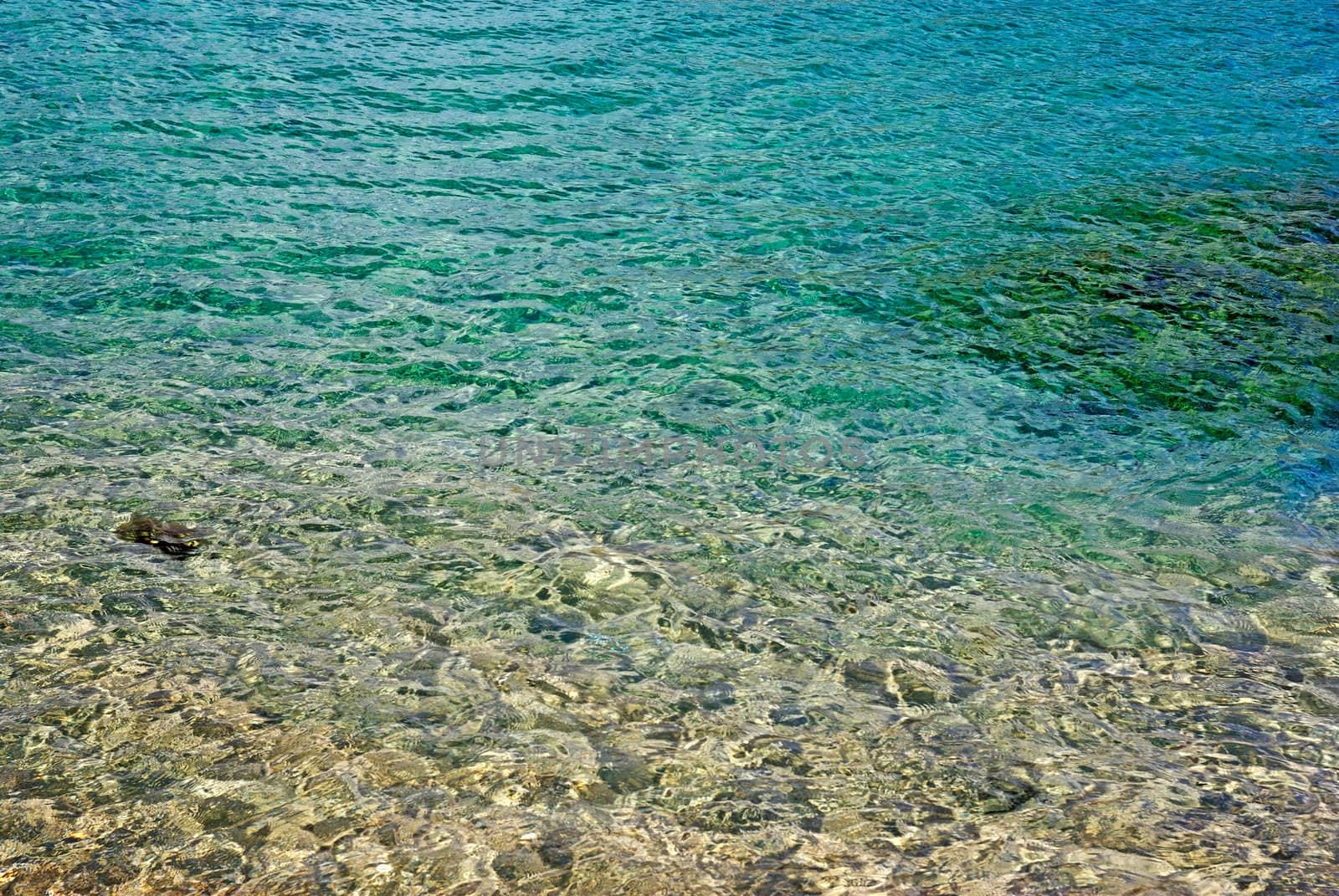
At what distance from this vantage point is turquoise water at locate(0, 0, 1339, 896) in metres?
2.97

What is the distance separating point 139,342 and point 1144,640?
508 cm

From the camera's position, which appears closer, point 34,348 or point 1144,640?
point 1144,640

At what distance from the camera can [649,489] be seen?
192 inches

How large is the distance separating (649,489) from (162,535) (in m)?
1.97

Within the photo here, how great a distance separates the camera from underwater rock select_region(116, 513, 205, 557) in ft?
13.5

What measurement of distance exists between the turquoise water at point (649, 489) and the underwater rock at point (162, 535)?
2.8 inches

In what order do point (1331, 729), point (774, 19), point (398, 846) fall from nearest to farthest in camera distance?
point (398, 846) < point (1331, 729) < point (774, 19)

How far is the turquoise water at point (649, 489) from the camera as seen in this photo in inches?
117

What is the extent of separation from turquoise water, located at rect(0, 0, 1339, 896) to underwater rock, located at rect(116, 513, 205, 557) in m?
0.07

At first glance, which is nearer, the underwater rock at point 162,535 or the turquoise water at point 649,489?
the turquoise water at point 649,489

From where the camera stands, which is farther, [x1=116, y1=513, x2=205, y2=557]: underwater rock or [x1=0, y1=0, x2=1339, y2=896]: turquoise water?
[x1=116, y1=513, x2=205, y2=557]: underwater rock

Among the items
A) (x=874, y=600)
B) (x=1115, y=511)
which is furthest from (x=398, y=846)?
(x=1115, y=511)

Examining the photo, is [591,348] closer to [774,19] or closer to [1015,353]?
[1015,353]

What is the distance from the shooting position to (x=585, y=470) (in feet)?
16.4
